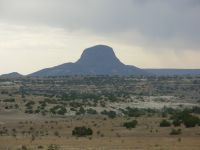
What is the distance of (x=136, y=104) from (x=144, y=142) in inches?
2142

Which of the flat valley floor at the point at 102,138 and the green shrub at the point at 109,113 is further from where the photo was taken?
the green shrub at the point at 109,113

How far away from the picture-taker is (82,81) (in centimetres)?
16950

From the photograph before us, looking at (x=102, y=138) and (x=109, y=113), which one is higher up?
(x=102, y=138)

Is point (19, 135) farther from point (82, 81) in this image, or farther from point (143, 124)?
point (82, 81)

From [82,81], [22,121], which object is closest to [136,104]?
[22,121]

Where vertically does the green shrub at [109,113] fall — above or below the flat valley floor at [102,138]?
below

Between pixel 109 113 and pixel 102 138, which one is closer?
pixel 102 138

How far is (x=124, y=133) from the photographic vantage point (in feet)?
144

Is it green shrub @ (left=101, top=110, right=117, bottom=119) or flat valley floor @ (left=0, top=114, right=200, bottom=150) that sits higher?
flat valley floor @ (left=0, top=114, right=200, bottom=150)

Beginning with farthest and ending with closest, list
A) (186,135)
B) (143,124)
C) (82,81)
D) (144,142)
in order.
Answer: (82,81) < (143,124) < (186,135) < (144,142)

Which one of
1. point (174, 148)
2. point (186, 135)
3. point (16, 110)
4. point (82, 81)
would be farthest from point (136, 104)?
point (82, 81)

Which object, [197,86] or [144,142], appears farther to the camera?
[197,86]

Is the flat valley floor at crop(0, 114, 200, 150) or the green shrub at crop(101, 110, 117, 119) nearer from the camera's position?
the flat valley floor at crop(0, 114, 200, 150)

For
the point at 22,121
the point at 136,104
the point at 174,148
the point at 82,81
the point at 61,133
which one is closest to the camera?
the point at 174,148
